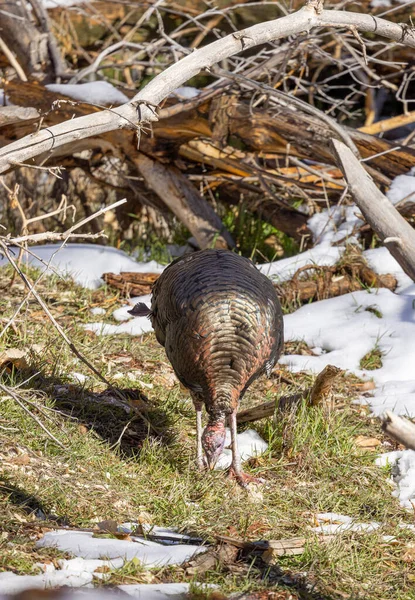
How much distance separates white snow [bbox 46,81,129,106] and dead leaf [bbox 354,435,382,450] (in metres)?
3.36

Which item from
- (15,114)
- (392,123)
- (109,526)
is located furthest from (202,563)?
(392,123)

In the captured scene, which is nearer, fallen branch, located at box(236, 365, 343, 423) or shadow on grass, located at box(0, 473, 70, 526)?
shadow on grass, located at box(0, 473, 70, 526)

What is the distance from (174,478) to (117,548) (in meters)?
0.85

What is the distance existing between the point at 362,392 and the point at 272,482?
1.39m

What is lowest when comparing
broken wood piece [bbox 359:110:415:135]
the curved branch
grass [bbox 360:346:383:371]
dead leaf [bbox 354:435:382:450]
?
grass [bbox 360:346:383:371]

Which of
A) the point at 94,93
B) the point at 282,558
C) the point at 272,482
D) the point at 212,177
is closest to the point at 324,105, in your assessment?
the point at 212,177

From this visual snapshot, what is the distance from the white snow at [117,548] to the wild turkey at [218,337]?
777mm

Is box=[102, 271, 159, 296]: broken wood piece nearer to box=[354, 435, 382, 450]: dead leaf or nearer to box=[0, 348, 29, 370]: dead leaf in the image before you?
box=[0, 348, 29, 370]: dead leaf

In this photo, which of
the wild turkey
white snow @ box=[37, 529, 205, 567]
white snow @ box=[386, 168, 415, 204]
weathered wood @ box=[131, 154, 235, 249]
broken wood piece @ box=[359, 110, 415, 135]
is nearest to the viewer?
white snow @ box=[37, 529, 205, 567]

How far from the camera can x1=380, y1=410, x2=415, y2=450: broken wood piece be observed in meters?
2.35

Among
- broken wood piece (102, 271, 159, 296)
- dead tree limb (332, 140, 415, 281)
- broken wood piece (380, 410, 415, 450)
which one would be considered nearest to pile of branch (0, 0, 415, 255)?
broken wood piece (102, 271, 159, 296)

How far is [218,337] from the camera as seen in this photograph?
398cm

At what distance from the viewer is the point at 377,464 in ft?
14.5

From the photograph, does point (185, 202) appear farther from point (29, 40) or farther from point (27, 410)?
point (27, 410)
